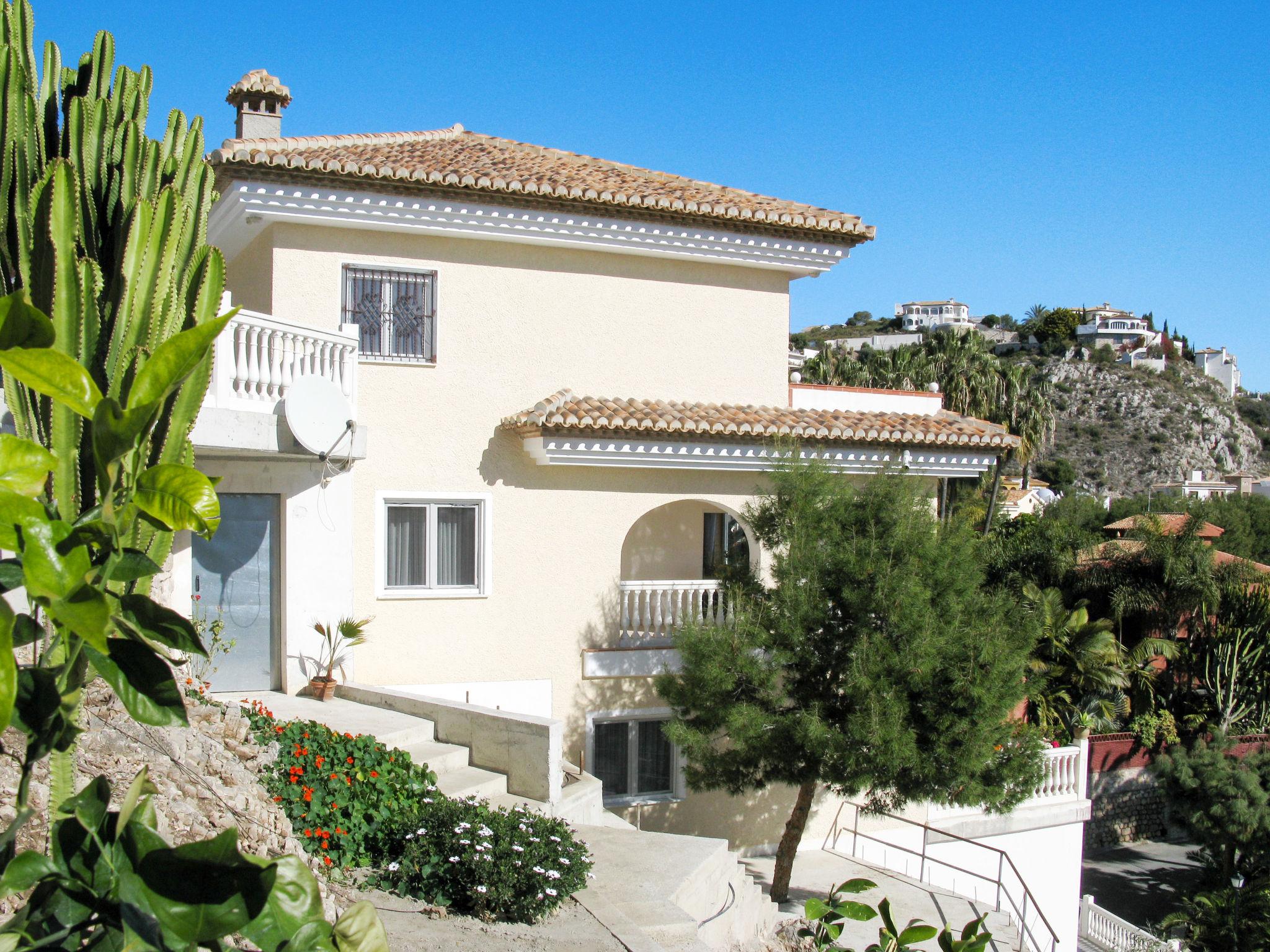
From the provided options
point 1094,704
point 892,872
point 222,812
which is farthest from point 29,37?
point 1094,704

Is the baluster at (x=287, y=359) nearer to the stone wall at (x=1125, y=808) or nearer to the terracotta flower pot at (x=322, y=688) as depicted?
the terracotta flower pot at (x=322, y=688)

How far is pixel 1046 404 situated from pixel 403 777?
140 feet

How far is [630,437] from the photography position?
1352 cm

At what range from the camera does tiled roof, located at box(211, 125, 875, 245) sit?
12.6 m

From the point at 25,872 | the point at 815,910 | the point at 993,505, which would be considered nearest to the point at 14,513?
the point at 25,872

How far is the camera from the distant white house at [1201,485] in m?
74.2

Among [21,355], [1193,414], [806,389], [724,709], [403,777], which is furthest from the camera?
[1193,414]

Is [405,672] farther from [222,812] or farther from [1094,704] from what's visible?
A: [1094,704]

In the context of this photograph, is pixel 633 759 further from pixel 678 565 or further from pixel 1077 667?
pixel 1077 667

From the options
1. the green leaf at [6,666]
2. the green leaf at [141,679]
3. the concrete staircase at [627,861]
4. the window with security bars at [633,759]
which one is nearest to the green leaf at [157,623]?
Result: the green leaf at [141,679]

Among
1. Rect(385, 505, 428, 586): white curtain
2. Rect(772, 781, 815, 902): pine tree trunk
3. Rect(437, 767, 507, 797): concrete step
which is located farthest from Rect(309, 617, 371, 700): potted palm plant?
Rect(772, 781, 815, 902): pine tree trunk

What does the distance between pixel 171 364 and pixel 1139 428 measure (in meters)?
94.9

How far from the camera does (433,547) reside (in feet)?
44.5

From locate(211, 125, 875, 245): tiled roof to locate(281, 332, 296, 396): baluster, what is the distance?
2180 mm
